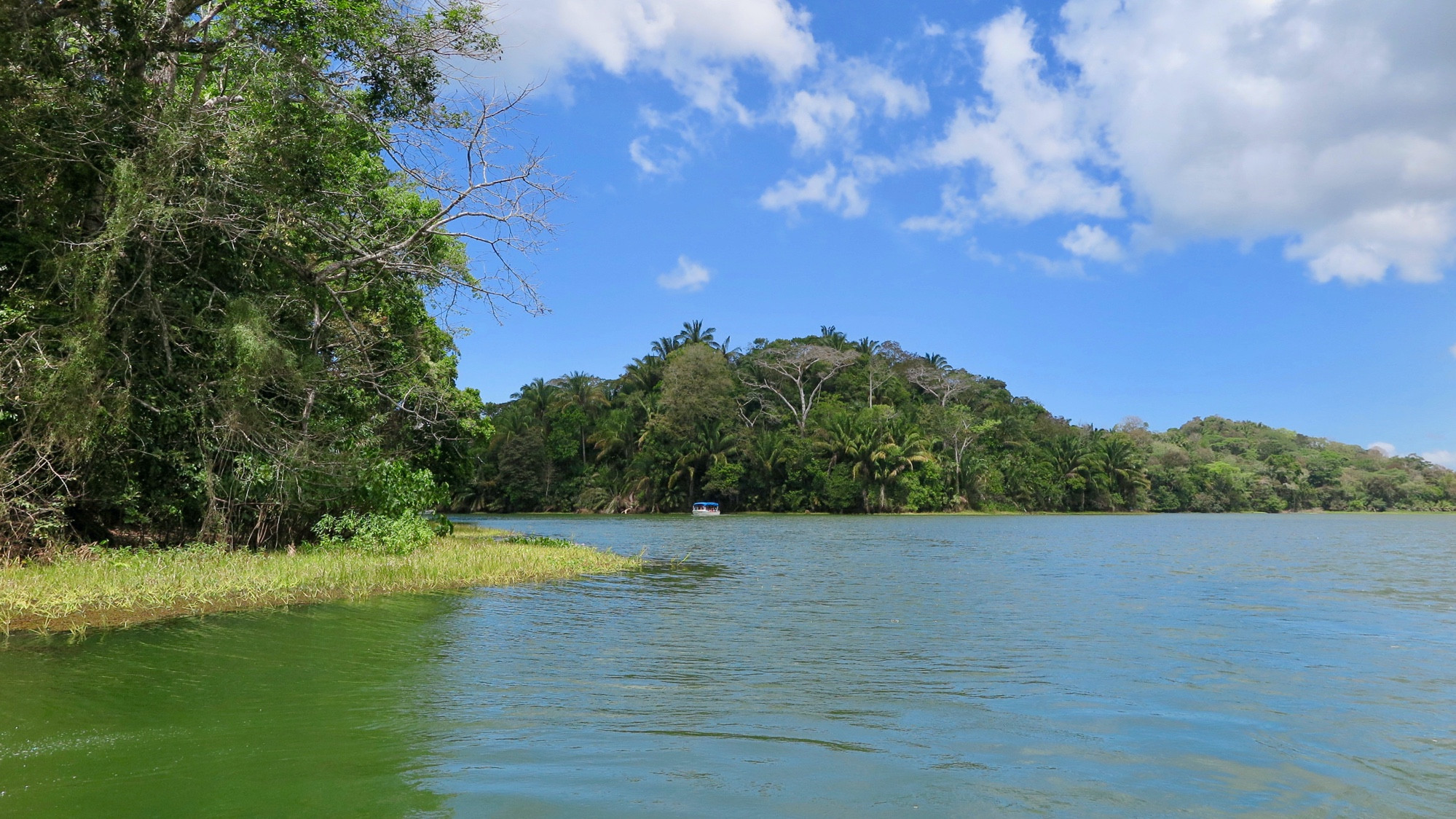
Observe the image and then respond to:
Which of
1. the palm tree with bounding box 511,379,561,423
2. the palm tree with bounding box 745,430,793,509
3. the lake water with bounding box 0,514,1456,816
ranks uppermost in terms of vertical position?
the palm tree with bounding box 511,379,561,423

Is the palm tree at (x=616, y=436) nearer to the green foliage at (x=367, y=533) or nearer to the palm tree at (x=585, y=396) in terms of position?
the palm tree at (x=585, y=396)

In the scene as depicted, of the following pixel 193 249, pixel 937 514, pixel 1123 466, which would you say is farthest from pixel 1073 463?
pixel 193 249

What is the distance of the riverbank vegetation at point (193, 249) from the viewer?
10.8m

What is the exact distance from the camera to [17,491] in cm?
1077

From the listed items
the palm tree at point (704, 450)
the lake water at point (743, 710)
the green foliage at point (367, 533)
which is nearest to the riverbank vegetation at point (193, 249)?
the green foliage at point (367, 533)

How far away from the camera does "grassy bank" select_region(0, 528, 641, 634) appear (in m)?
8.74

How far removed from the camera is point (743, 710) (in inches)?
241

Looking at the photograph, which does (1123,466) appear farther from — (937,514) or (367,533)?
(367,533)

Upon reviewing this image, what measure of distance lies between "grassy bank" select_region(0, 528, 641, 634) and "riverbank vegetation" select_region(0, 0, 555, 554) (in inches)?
44.7

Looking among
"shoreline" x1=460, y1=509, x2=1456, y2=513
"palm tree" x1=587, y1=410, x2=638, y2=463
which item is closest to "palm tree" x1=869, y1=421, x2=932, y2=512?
"shoreline" x1=460, y1=509, x2=1456, y2=513

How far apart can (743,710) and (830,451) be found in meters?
60.0

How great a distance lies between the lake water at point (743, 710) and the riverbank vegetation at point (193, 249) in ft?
13.0

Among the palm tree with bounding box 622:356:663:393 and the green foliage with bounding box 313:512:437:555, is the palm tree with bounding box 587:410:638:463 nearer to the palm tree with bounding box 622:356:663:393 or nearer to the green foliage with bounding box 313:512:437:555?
the palm tree with bounding box 622:356:663:393

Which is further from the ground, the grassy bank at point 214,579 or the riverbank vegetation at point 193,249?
the riverbank vegetation at point 193,249
